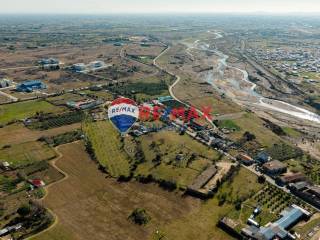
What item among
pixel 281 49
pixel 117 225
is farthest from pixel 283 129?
pixel 281 49

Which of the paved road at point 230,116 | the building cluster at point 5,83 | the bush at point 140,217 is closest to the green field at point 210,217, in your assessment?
the bush at point 140,217

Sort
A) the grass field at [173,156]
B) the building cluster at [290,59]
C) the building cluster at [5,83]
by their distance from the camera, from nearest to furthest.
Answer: the grass field at [173,156] < the building cluster at [5,83] < the building cluster at [290,59]

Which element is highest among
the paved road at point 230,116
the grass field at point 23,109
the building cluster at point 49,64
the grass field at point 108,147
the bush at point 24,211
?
the bush at point 24,211

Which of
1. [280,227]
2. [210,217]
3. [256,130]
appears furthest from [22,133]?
[280,227]

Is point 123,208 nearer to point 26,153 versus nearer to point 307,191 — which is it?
point 26,153

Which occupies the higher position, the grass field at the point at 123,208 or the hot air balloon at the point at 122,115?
the hot air balloon at the point at 122,115

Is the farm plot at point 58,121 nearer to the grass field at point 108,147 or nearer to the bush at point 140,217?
the grass field at point 108,147
